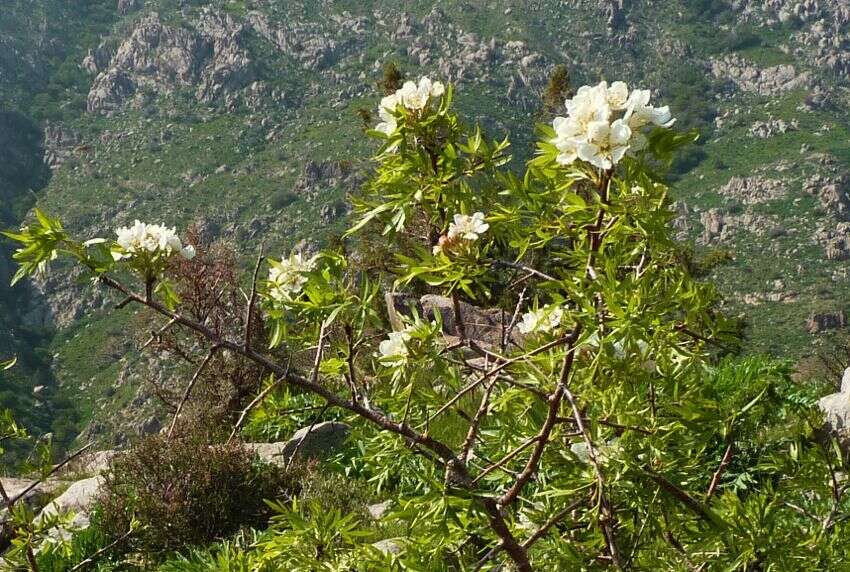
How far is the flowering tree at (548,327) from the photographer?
5.42 feet

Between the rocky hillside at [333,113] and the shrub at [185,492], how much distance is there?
4425cm

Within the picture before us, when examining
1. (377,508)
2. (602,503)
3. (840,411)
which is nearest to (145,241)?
(602,503)

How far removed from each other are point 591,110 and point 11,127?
94188 mm

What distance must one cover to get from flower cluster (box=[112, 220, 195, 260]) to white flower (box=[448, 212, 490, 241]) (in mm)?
823

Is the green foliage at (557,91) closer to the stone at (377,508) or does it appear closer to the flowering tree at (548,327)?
the stone at (377,508)

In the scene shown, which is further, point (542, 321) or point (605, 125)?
point (542, 321)

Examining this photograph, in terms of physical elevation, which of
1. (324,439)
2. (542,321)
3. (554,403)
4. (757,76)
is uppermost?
(542,321)

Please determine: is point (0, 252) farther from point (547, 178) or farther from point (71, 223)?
point (547, 178)

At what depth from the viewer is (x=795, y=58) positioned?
93.3 m

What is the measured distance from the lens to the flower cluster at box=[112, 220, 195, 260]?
199cm

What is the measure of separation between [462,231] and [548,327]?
0.36 m

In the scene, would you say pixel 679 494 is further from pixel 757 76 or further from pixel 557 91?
pixel 757 76

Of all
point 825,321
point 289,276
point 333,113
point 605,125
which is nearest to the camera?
point 605,125

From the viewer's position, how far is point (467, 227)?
1.90m
